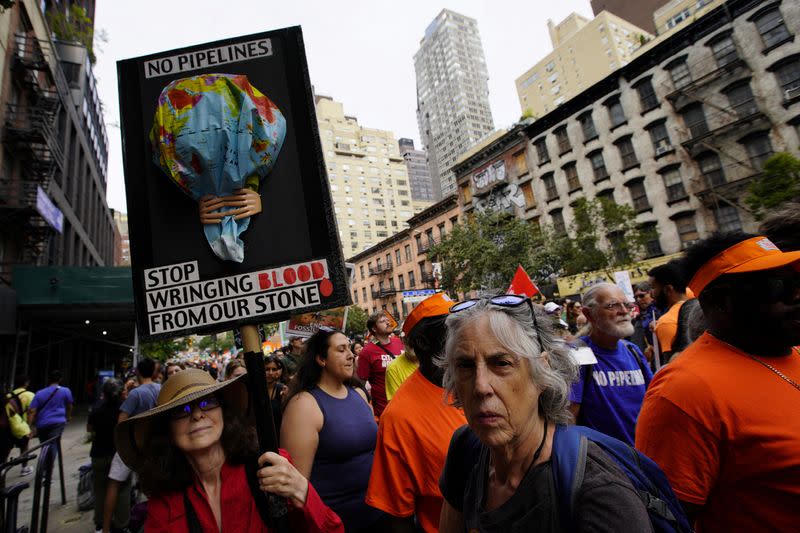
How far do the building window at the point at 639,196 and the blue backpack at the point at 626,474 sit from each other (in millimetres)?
29360

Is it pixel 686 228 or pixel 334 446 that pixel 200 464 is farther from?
pixel 686 228

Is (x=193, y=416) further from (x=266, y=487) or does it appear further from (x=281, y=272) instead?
(x=281, y=272)

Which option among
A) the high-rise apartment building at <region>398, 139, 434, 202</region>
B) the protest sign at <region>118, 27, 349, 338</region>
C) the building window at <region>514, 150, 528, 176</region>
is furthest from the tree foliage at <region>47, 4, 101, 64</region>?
the high-rise apartment building at <region>398, 139, 434, 202</region>

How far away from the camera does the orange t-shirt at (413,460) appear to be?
2.26 metres

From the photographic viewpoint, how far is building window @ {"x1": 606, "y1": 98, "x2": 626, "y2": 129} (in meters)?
28.2

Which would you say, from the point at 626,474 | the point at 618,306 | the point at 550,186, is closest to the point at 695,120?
the point at 550,186

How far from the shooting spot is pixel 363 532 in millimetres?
2828

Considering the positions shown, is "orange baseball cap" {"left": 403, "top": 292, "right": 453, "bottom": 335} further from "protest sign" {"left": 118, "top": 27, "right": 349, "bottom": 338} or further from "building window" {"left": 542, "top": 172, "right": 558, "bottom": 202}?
"building window" {"left": 542, "top": 172, "right": 558, "bottom": 202}

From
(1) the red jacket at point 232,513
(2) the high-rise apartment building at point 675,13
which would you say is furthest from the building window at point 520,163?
Answer: (1) the red jacket at point 232,513

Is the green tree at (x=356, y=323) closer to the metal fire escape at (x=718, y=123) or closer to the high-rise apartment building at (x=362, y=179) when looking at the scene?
the metal fire escape at (x=718, y=123)

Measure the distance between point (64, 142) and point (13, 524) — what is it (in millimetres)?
26343

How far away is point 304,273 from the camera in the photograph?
1990mm

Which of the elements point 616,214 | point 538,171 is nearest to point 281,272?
point 616,214

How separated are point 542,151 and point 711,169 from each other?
11.5m
